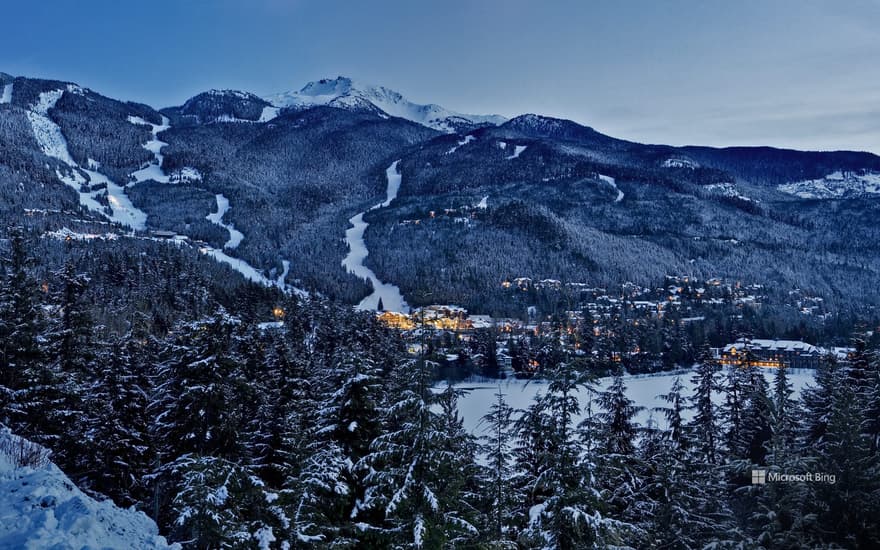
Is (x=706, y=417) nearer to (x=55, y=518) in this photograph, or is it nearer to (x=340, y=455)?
(x=340, y=455)

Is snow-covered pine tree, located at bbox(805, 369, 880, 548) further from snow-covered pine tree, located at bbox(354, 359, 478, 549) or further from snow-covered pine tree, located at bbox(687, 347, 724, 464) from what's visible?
snow-covered pine tree, located at bbox(687, 347, 724, 464)

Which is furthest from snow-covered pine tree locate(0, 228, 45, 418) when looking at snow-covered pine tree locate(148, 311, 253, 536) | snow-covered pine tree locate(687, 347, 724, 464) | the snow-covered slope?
snow-covered pine tree locate(687, 347, 724, 464)

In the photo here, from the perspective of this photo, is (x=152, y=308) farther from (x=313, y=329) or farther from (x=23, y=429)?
(x=23, y=429)

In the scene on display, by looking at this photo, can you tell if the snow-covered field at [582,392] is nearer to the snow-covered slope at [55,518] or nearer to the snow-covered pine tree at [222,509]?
the snow-covered pine tree at [222,509]

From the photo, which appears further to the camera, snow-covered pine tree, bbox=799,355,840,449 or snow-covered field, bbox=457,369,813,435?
snow-covered field, bbox=457,369,813,435

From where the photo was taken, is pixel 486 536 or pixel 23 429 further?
pixel 23 429

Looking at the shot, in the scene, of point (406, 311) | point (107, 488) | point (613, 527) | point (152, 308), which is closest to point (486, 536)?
point (613, 527)

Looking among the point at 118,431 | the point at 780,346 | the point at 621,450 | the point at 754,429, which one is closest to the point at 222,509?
the point at 118,431

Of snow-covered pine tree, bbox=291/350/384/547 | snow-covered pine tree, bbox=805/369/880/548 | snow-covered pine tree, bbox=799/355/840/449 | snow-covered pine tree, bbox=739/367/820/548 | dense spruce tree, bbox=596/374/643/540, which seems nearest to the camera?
snow-covered pine tree, bbox=739/367/820/548
